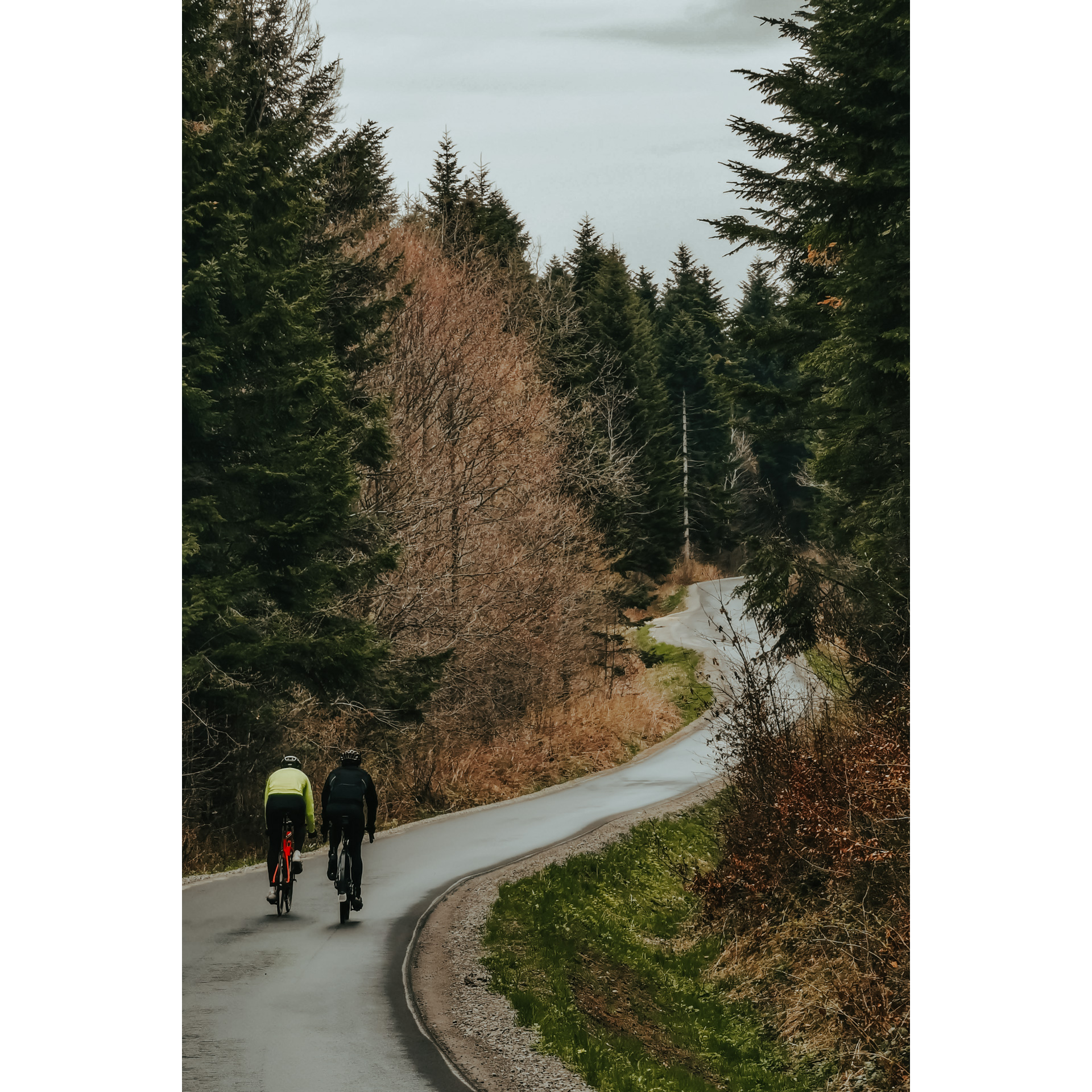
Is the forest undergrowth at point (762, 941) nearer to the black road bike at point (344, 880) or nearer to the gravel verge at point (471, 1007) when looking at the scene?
the gravel verge at point (471, 1007)

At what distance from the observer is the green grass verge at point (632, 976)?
7.63 m

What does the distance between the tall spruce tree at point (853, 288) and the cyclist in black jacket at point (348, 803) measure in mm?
3810

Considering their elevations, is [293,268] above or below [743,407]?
above

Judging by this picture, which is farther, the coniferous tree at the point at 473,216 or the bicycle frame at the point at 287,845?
the coniferous tree at the point at 473,216

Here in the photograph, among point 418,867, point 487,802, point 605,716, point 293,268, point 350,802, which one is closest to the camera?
point 350,802

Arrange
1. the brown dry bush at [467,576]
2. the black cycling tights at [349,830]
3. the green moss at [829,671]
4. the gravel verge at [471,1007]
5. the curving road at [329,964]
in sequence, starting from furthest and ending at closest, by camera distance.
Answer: the brown dry bush at [467,576] < the green moss at [829,671] < the black cycling tights at [349,830] < the gravel verge at [471,1007] < the curving road at [329,964]

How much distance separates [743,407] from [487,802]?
7.29 m

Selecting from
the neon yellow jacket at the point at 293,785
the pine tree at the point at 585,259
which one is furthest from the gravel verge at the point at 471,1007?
the pine tree at the point at 585,259

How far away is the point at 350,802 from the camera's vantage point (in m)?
8.62

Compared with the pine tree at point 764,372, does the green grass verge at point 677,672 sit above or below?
below

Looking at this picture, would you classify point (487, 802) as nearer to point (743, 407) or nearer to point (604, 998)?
point (604, 998)

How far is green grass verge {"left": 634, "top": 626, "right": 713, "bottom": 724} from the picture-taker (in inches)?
432

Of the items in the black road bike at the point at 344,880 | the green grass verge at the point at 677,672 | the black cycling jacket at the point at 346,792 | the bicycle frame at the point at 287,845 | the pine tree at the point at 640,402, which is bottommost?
the black road bike at the point at 344,880
